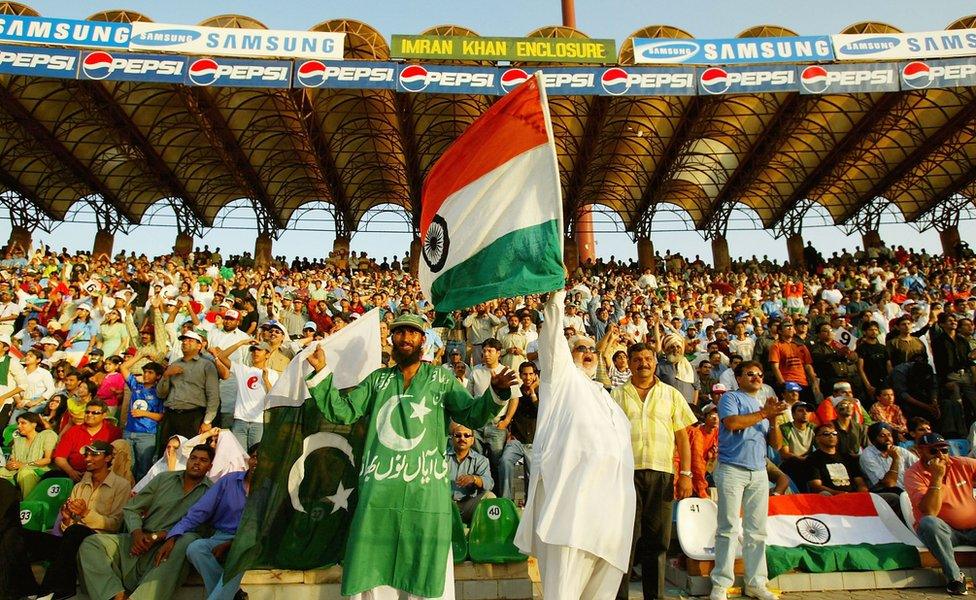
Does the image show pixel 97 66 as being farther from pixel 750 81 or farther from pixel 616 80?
pixel 750 81

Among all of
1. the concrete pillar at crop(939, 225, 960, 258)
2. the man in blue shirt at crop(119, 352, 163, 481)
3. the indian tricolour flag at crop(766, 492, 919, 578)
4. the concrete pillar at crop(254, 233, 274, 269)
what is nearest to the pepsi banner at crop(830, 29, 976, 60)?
the concrete pillar at crop(939, 225, 960, 258)

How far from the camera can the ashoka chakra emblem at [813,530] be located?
536 cm

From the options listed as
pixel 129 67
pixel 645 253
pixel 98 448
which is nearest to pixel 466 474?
pixel 98 448

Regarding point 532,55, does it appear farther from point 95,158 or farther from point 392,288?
point 95,158

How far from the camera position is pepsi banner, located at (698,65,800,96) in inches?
661

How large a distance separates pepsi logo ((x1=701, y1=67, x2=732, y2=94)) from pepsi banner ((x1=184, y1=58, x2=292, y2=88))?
1070 cm

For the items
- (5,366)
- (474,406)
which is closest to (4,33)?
(5,366)

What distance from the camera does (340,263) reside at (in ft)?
84.6

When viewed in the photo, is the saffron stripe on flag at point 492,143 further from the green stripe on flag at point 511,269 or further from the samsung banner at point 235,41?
the samsung banner at point 235,41

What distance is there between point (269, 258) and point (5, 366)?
21.8m

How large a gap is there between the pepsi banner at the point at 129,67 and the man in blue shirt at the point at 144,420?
1174cm

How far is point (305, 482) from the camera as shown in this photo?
3889mm

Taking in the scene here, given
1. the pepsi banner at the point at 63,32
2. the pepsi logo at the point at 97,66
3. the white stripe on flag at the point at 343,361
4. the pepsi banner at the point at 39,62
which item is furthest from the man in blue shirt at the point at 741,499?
the pepsi banner at the point at 63,32

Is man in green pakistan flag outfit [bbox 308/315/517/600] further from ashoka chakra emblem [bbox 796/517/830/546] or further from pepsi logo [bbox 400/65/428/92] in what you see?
pepsi logo [bbox 400/65/428/92]
